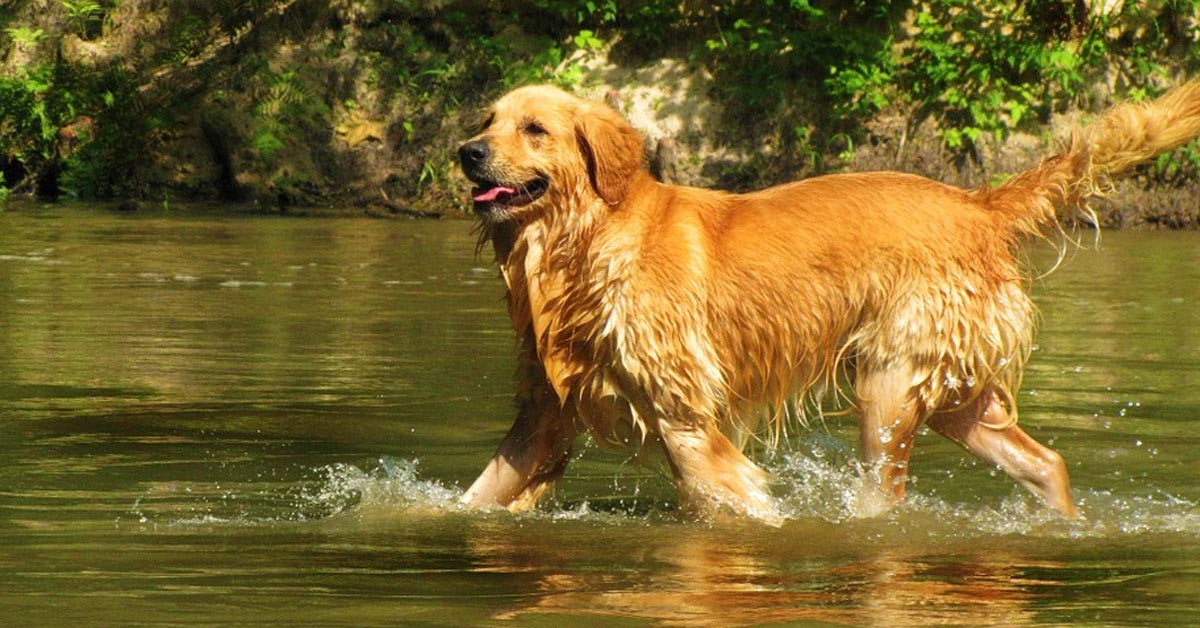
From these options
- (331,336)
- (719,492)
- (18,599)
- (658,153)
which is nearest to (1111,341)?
(331,336)

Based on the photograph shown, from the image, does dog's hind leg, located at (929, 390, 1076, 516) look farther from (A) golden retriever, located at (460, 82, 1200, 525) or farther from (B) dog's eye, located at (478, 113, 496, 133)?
(B) dog's eye, located at (478, 113, 496, 133)

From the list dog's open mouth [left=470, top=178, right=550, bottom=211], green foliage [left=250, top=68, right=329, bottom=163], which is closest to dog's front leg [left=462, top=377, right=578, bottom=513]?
dog's open mouth [left=470, top=178, right=550, bottom=211]

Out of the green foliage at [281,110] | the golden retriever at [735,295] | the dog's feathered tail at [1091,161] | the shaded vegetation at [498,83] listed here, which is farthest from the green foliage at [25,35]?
the dog's feathered tail at [1091,161]

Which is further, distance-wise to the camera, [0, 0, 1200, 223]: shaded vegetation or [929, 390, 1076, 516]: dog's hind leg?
[0, 0, 1200, 223]: shaded vegetation

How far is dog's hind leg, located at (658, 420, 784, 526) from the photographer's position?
241 inches

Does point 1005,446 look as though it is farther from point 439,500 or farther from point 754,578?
point 439,500

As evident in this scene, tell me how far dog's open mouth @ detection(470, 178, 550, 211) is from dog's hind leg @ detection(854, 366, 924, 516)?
134 centimetres

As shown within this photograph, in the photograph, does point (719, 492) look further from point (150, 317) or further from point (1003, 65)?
point (1003, 65)

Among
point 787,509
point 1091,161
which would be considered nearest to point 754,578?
point 787,509

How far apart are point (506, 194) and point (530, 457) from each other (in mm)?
997

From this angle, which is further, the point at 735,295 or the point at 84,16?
the point at 84,16

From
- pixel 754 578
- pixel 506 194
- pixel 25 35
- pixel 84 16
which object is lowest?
pixel 754 578

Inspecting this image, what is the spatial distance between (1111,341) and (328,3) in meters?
14.1

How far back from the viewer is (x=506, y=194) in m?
6.20
